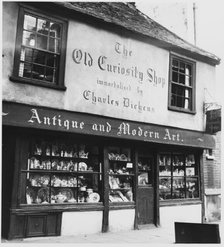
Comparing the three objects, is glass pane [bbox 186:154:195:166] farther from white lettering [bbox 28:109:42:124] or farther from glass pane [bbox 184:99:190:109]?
white lettering [bbox 28:109:42:124]

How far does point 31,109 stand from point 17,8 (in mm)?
2149

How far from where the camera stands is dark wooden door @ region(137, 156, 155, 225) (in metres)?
9.46

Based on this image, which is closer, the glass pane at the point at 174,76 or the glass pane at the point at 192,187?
the glass pane at the point at 174,76

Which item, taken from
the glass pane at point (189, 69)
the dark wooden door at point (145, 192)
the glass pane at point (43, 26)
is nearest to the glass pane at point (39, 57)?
the glass pane at point (43, 26)

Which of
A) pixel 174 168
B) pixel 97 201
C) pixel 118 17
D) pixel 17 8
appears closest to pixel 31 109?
pixel 17 8

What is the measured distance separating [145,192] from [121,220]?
120 centimetres

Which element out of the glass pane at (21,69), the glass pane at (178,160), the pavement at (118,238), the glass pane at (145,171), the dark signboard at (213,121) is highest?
the glass pane at (21,69)

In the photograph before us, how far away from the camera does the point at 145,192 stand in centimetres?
964

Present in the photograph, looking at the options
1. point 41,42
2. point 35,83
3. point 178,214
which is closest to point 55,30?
point 41,42

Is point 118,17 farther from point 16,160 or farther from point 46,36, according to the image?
point 16,160

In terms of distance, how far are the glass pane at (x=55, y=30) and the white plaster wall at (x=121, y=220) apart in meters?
4.54

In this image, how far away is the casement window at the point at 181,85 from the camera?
34.1 ft

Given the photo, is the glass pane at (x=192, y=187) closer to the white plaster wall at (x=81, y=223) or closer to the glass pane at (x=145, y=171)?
the glass pane at (x=145, y=171)

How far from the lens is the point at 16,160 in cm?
725
